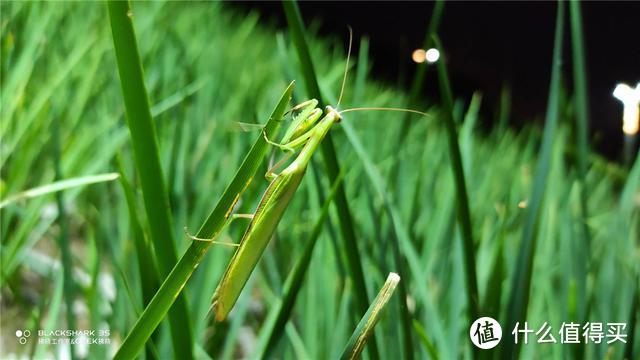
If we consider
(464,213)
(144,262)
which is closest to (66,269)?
(144,262)

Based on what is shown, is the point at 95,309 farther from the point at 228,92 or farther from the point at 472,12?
the point at 472,12

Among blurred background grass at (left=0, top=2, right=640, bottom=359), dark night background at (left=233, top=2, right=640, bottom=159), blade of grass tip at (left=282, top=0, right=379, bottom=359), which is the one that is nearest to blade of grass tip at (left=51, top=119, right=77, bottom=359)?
blurred background grass at (left=0, top=2, right=640, bottom=359)

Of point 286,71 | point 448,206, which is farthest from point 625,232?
point 286,71

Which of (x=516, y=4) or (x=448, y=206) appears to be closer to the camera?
(x=448, y=206)

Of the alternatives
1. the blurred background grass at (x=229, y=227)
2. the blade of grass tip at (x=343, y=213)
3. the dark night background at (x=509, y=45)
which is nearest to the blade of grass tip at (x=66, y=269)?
the blurred background grass at (x=229, y=227)

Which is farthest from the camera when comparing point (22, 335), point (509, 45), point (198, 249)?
point (509, 45)

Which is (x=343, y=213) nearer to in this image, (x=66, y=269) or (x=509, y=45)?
(x=66, y=269)
